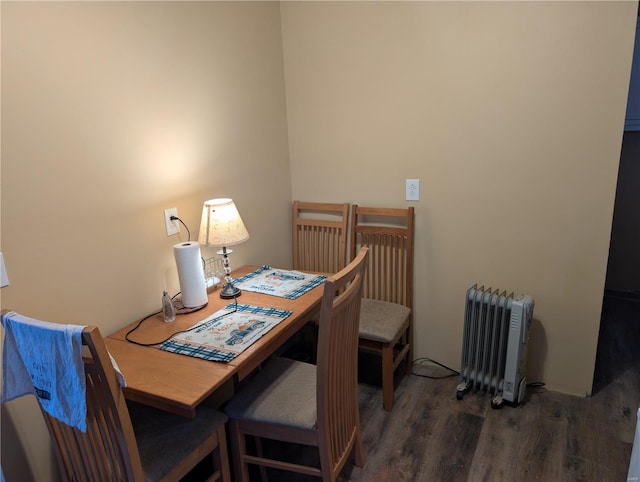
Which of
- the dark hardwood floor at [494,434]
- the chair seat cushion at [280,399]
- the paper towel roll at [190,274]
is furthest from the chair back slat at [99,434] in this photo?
the dark hardwood floor at [494,434]

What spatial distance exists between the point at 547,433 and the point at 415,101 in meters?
1.77

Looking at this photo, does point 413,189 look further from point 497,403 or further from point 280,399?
point 280,399

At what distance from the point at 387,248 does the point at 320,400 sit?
3.92 ft

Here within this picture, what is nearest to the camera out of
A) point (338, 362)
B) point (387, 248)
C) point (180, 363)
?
point (180, 363)

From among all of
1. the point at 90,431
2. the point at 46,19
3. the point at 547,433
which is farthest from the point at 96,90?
the point at 547,433

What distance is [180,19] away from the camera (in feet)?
6.10

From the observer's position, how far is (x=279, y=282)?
2.10m

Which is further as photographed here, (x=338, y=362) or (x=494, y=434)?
(x=494, y=434)

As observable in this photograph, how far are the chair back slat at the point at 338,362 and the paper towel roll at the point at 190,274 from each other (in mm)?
609

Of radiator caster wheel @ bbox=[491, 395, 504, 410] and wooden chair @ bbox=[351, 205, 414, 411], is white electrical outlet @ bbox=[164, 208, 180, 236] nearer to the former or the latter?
wooden chair @ bbox=[351, 205, 414, 411]

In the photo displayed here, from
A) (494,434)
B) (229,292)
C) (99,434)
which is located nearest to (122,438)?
(99,434)

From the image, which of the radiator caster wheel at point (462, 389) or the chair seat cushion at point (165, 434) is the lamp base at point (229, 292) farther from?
the radiator caster wheel at point (462, 389)

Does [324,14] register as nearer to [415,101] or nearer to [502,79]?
[415,101]

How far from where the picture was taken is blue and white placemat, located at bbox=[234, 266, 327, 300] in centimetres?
197
